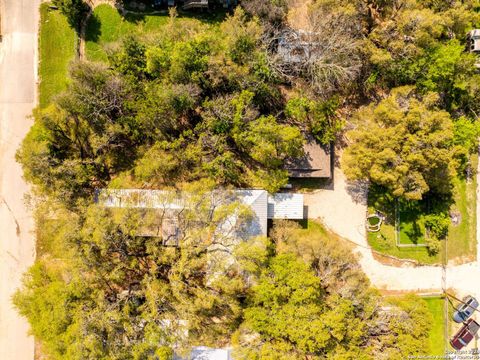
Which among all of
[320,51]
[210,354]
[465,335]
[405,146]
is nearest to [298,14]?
[320,51]

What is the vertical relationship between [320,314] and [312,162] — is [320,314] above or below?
below

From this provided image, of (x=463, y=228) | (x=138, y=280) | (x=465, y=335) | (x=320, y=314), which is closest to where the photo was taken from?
(x=320, y=314)

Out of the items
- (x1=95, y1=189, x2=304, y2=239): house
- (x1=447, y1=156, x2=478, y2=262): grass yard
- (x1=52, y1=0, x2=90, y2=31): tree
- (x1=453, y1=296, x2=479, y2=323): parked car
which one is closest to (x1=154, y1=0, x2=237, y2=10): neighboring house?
(x1=52, y1=0, x2=90, y2=31): tree

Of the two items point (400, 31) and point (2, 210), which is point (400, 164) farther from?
point (2, 210)

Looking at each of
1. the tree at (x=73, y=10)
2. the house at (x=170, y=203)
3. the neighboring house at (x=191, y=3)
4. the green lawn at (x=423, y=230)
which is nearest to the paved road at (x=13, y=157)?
the tree at (x=73, y=10)

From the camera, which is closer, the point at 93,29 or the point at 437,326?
the point at 93,29

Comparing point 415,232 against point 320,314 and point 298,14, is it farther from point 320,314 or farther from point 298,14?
point 298,14

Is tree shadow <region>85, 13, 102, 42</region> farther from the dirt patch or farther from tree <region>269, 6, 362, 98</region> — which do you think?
the dirt patch
